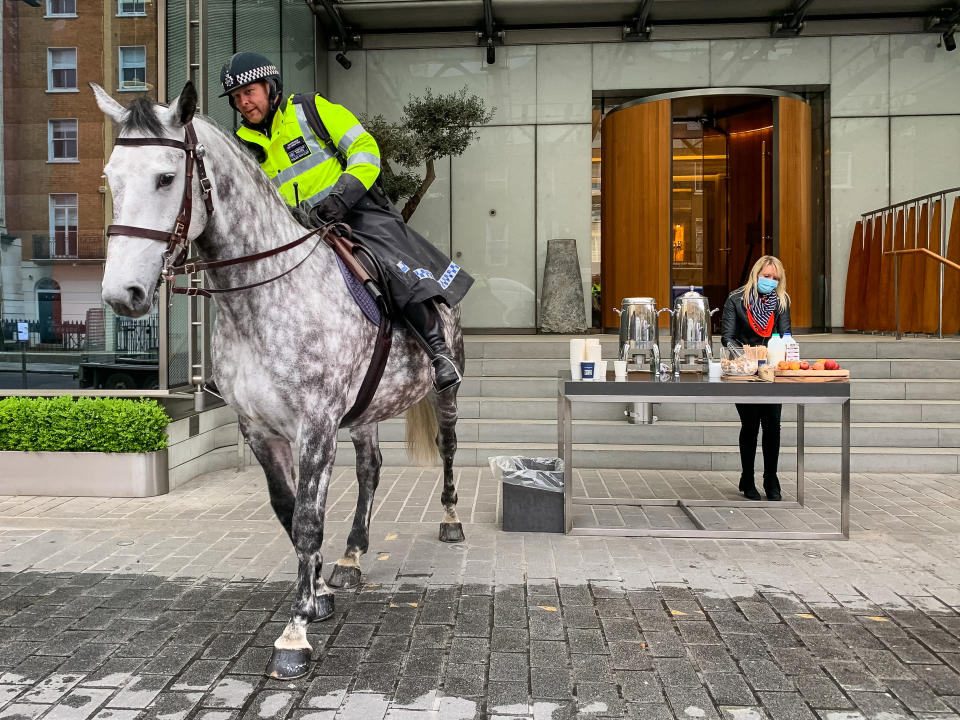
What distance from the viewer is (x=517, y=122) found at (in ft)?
44.5

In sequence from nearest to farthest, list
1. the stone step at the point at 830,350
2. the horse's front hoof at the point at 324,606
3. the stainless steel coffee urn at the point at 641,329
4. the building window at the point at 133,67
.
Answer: the horse's front hoof at the point at 324,606 → the stainless steel coffee urn at the point at 641,329 → the building window at the point at 133,67 → the stone step at the point at 830,350

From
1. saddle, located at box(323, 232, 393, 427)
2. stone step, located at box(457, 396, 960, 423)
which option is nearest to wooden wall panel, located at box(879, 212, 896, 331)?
stone step, located at box(457, 396, 960, 423)

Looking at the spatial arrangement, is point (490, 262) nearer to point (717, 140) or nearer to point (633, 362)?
point (717, 140)

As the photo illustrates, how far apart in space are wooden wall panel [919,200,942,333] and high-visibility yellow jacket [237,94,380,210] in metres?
9.45

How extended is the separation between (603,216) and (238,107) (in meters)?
10.3

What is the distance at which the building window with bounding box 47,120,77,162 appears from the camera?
22.3ft

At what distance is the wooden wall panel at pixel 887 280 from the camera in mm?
11430

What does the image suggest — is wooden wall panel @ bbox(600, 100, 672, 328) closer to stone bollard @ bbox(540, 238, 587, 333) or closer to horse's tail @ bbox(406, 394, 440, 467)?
stone bollard @ bbox(540, 238, 587, 333)

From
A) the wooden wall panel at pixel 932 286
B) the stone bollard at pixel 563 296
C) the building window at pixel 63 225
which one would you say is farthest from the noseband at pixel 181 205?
the wooden wall panel at pixel 932 286

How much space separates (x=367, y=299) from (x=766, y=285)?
392 centimetres

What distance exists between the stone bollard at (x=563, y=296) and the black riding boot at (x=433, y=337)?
29.1ft

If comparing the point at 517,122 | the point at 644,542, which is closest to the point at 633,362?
the point at 644,542

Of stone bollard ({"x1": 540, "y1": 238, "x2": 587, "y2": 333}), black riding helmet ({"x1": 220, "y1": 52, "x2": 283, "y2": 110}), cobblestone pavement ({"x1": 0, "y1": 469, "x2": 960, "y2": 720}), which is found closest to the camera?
cobblestone pavement ({"x1": 0, "y1": 469, "x2": 960, "y2": 720})

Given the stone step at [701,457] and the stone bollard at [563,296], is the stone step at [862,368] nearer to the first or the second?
the stone step at [701,457]
